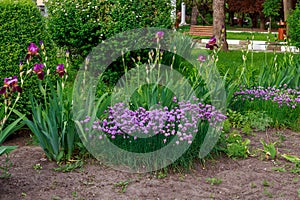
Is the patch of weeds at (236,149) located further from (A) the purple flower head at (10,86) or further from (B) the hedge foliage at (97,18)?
(B) the hedge foliage at (97,18)

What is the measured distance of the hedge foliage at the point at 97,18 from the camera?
24.1 feet

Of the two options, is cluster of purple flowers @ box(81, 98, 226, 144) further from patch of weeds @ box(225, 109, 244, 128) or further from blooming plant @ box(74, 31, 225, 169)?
patch of weeds @ box(225, 109, 244, 128)

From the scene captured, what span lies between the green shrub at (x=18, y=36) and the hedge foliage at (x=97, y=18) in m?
1.99

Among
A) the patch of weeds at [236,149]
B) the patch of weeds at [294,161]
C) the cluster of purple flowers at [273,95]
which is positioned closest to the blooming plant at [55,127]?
the patch of weeds at [236,149]

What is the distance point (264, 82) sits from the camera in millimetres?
6320

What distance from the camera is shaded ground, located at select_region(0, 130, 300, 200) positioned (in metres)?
3.76

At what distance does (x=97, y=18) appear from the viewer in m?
7.60

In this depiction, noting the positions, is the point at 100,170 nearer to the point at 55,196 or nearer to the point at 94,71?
the point at 55,196

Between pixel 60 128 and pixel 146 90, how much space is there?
89cm

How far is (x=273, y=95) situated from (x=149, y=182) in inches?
105

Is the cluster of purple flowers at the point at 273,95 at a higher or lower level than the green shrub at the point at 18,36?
lower

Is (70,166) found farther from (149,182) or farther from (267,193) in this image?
(267,193)

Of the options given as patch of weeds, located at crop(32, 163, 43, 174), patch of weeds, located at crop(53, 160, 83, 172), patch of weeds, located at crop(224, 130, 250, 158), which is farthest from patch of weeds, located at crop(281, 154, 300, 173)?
patch of weeds, located at crop(32, 163, 43, 174)

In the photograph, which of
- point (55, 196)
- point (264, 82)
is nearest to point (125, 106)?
point (55, 196)
